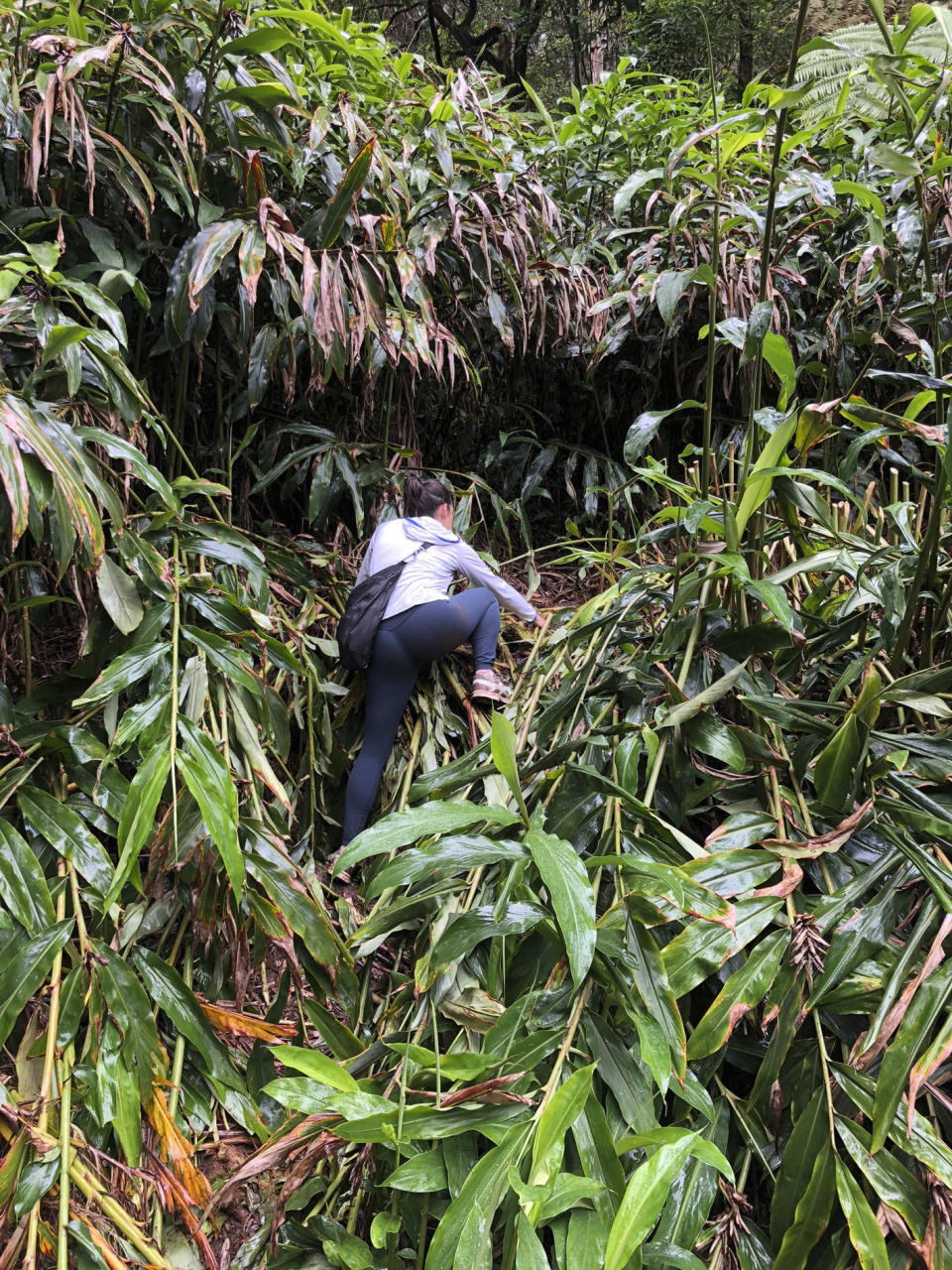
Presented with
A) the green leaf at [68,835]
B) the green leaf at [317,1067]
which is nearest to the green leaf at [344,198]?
the green leaf at [68,835]

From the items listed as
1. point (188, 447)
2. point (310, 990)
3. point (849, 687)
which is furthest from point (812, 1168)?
point (188, 447)

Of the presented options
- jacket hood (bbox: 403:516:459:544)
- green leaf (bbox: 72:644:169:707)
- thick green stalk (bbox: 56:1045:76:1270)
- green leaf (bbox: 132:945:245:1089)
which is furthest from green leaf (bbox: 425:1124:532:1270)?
jacket hood (bbox: 403:516:459:544)

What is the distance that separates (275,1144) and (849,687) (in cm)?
119

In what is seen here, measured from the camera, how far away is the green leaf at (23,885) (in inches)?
54.6

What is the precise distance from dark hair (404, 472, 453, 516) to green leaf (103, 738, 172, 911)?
4.07ft

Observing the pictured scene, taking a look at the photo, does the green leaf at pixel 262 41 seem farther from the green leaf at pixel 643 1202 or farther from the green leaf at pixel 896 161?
the green leaf at pixel 643 1202

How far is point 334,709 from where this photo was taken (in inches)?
91.8

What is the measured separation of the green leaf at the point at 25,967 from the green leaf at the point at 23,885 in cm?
4

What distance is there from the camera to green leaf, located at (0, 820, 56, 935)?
4.55 feet

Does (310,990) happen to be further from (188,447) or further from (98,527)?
(188,447)

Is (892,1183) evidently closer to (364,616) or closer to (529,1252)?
(529,1252)

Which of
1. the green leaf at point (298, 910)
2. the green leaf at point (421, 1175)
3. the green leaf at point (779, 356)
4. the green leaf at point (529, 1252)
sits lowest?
the green leaf at point (298, 910)

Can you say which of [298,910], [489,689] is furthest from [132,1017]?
[489,689]

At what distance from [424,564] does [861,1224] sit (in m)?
1.69
